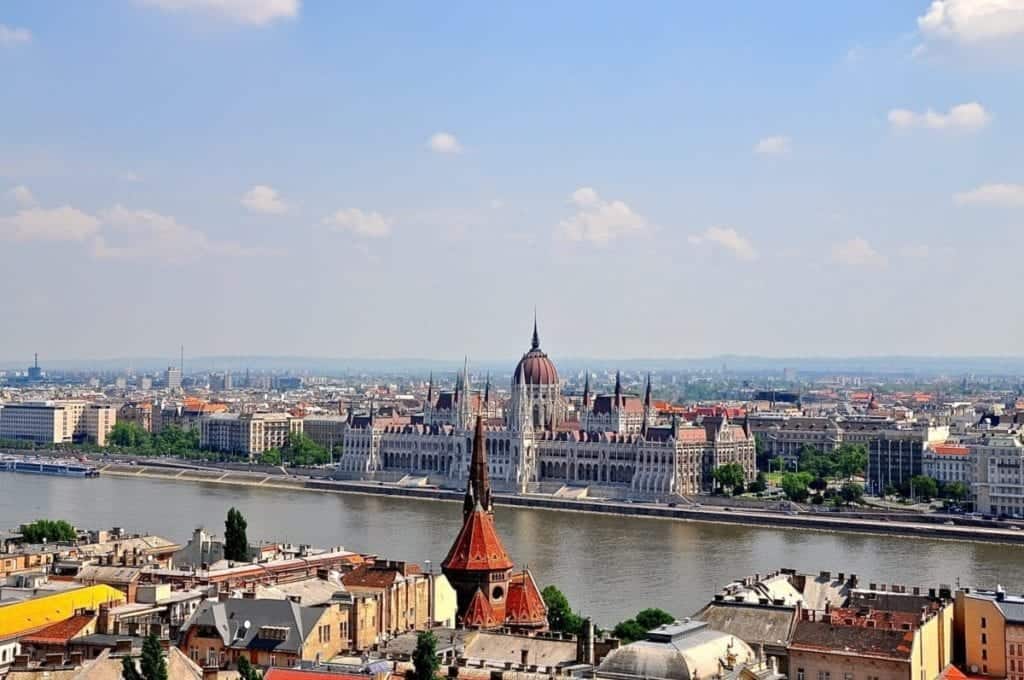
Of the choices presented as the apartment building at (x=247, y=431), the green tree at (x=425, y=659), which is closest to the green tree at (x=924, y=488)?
the apartment building at (x=247, y=431)

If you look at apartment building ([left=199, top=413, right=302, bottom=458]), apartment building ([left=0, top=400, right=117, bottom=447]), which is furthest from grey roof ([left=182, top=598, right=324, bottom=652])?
apartment building ([left=0, top=400, right=117, bottom=447])

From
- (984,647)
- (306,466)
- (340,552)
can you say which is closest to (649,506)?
(306,466)

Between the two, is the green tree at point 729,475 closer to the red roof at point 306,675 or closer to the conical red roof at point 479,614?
the conical red roof at point 479,614

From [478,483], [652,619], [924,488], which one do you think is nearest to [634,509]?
[924,488]

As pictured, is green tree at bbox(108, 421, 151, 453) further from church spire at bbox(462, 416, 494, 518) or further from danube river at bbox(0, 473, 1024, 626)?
church spire at bbox(462, 416, 494, 518)

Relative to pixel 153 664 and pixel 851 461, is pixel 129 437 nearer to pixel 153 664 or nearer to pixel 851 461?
pixel 851 461

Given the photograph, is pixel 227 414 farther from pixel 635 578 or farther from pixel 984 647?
pixel 984 647

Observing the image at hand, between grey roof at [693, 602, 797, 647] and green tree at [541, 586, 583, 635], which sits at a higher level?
grey roof at [693, 602, 797, 647]
